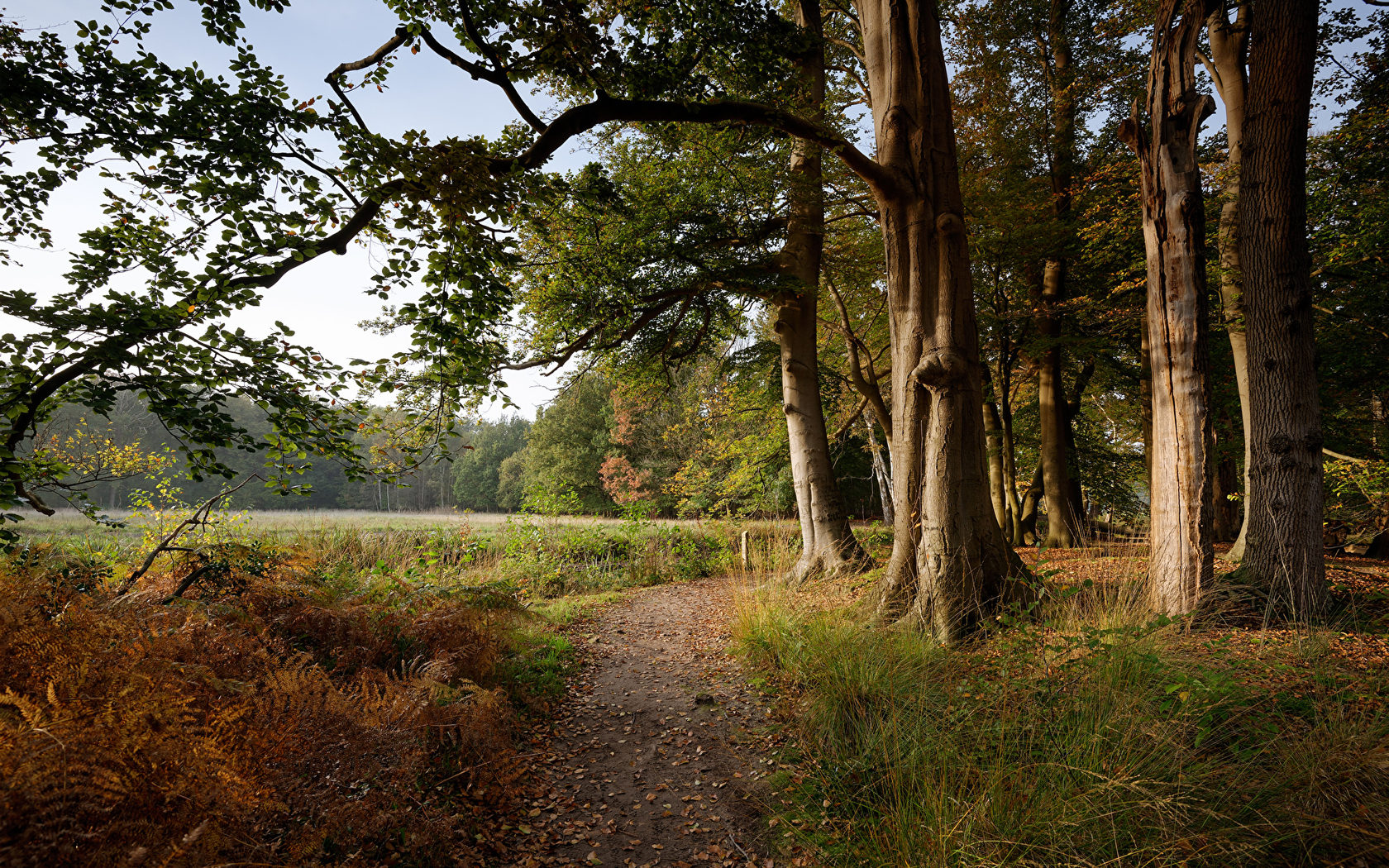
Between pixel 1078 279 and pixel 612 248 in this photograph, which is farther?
pixel 1078 279

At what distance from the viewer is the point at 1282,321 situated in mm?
5043

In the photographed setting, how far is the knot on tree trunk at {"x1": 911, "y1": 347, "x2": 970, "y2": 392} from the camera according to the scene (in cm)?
499

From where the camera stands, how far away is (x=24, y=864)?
1369 mm

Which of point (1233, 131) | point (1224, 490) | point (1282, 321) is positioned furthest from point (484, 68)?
point (1224, 490)

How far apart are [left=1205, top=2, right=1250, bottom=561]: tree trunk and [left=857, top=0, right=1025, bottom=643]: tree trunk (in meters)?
3.07

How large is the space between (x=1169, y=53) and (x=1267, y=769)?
5.67 metres

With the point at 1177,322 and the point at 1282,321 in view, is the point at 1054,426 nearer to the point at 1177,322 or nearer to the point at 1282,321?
the point at 1282,321

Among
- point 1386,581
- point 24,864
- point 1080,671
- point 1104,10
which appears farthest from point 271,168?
point 1104,10

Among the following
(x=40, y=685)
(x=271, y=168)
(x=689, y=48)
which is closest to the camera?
(x=40, y=685)

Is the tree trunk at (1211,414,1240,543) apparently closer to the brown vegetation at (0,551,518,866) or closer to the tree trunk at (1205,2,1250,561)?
the tree trunk at (1205,2,1250,561)

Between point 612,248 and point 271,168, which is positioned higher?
point 612,248

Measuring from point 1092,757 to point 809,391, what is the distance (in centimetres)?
626

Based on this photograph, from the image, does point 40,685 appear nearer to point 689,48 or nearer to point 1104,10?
point 689,48

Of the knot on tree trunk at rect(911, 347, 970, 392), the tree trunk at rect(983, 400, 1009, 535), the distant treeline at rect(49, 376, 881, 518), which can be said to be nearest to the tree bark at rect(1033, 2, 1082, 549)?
the tree trunk at rect(983, 400, 1009, 535)
